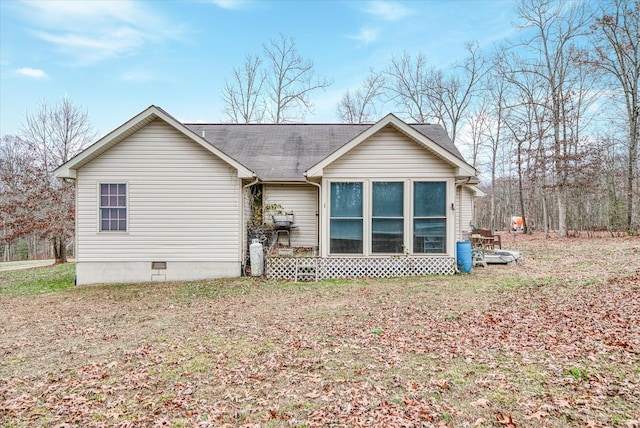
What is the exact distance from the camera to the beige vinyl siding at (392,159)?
10.4m

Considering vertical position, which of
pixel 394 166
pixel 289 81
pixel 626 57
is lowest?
pixel 394 166

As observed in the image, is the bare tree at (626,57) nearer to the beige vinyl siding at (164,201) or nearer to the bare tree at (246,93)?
the beige vinyl siding at (164,201)

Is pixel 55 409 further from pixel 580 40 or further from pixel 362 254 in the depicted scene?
pixel 580 40

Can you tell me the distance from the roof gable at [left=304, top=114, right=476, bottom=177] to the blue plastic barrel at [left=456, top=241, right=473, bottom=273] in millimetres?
2445

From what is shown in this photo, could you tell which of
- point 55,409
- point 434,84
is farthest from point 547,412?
point 434,84

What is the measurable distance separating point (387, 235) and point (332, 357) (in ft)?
20.4

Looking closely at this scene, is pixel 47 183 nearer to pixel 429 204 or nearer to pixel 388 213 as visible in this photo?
pixel 388 213

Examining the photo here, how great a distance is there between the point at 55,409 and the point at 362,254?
815 centimetres

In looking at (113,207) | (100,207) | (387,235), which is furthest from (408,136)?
(100,207)

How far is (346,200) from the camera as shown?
1052 centimetres

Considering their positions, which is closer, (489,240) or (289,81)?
(489,240)

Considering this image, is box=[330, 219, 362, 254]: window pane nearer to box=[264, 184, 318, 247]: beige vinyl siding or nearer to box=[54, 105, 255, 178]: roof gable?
box=[264, 184, 318, 247]: beige vinyl siding

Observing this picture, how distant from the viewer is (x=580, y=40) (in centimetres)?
2131

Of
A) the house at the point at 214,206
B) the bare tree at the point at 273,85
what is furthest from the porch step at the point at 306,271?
the bare tree at the point at 273,85
